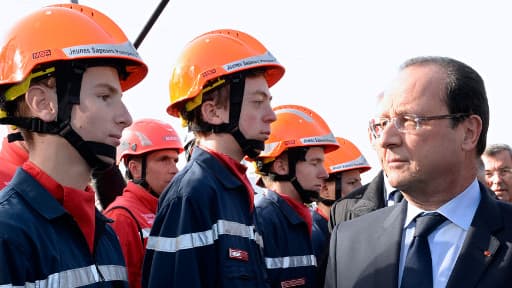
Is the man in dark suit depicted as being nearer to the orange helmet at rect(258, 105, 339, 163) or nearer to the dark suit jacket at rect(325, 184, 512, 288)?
the dark suit jacket at rect(325, 184, 512, 288)

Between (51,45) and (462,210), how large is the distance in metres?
1.96

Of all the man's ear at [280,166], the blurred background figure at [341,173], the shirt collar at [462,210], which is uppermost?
the shirt collar at [462,210]

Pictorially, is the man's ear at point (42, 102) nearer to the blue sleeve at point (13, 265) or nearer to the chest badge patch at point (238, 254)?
the blue sleeve at point (13, 265)

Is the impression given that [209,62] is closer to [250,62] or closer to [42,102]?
[250,62]

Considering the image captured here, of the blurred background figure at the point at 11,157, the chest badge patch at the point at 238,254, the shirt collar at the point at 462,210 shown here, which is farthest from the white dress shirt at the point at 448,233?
the blurred background figure at the point at 11,157

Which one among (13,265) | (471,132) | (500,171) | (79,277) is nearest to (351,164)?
(500,171)

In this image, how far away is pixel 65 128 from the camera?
306cm

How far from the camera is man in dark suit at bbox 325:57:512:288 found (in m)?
2.87

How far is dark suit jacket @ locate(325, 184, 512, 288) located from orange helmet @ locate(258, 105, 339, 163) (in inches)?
117

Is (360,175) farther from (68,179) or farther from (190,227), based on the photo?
(68,179)

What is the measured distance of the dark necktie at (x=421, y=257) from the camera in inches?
111

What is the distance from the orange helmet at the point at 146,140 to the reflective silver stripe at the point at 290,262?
1.90 meters

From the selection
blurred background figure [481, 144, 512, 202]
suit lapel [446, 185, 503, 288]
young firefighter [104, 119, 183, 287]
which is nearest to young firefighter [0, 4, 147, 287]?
suit lapel [446, 185, 503, 288]

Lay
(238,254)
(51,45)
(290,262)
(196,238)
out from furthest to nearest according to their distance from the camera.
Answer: (290,262) → (238,254) → (196,238) → (51,45)
